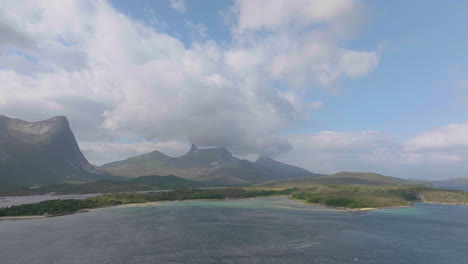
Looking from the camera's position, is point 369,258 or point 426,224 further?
point 426,224

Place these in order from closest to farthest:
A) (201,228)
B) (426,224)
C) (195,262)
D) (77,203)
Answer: (195,262)
(201,228)
(426,224)
(77,203)

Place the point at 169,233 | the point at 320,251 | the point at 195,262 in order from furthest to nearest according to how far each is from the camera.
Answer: the point at 169,233 < the point at 320,251 < the point at 195,262

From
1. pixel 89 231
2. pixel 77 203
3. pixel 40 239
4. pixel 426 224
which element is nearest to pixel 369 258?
pixel 426 224

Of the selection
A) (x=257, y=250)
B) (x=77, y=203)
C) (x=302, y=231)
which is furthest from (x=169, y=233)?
(x=77, y=203)

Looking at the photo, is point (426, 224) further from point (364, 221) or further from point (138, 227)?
point (138, 227)

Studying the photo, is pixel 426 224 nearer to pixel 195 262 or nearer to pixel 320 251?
pixel 320 251

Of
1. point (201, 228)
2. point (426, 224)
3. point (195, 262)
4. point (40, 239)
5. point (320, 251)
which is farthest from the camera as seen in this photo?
point (426, 224)
